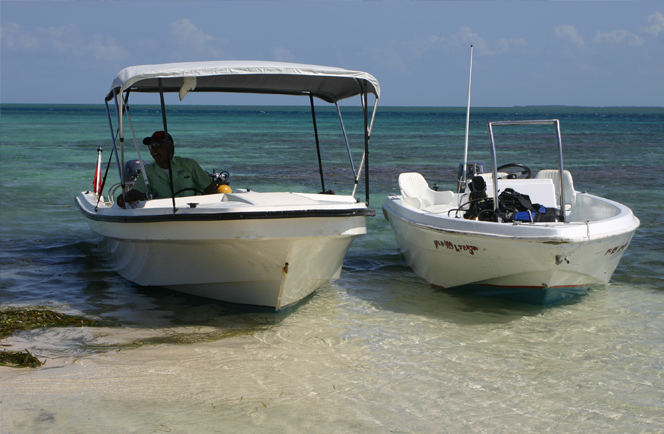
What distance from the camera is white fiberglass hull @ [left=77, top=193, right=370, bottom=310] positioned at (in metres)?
5.56

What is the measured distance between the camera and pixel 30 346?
5.43 meters

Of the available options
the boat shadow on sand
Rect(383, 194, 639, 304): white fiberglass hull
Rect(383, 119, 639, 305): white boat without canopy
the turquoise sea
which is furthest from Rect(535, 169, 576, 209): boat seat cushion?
the boat shadow on sand

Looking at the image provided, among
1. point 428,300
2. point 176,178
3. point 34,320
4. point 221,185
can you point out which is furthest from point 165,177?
point 428,300

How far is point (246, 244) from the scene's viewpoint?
5.64 metres

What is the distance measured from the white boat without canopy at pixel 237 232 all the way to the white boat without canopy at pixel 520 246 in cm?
101

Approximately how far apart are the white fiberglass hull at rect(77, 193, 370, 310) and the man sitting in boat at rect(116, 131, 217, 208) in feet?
1.18

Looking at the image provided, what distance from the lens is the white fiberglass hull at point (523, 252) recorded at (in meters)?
5.90

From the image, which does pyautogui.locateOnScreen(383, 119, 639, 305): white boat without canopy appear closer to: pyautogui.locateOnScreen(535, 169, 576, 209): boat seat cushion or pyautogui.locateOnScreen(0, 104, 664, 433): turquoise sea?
pyautogui.locateOnScreen(0, 104, 664, 433): turquoise sea

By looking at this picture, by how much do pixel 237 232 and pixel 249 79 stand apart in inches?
98.4

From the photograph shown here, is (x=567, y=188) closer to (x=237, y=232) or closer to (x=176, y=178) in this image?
(x=237, y=232)

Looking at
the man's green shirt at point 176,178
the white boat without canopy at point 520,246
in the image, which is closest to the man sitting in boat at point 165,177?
the man's green shirt at point 176,178

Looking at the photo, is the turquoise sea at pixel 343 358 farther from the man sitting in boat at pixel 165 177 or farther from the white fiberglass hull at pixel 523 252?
the man sitting in boat at pixel 165 177

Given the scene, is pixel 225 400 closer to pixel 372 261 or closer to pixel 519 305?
pixel 519 305

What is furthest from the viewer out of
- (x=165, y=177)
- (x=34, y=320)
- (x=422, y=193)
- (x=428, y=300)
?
(x=422, y=193)
